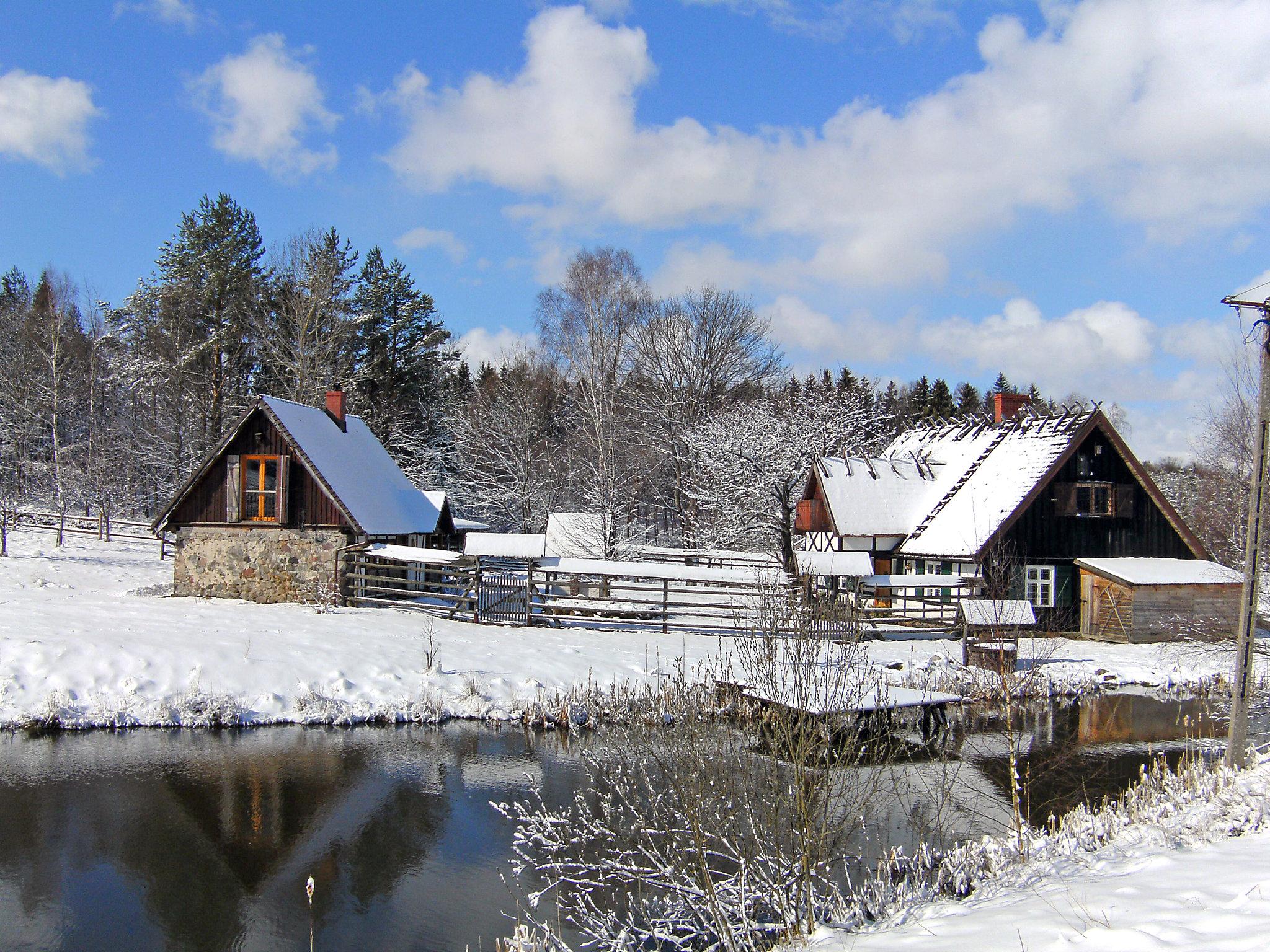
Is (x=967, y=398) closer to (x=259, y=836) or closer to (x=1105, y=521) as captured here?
(x=1105, y=521)

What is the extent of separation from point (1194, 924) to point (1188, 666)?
759 inches

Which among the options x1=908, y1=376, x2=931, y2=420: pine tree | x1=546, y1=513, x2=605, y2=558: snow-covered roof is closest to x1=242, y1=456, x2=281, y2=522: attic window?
x1=546, y1=513, x2=605, y2=558: snow-covered roof

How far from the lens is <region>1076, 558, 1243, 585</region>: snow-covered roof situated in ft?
85.5

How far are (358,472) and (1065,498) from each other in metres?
21.5

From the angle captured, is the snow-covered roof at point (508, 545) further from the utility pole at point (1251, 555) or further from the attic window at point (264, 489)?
the utility pole at point (1251, 555)

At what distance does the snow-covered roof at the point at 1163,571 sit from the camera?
26.0 meters

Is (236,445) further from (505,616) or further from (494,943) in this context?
(494,943)

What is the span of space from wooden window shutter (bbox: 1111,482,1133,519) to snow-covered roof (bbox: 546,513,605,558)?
1774cm

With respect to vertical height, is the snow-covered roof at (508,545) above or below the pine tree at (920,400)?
below

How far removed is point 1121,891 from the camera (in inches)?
259

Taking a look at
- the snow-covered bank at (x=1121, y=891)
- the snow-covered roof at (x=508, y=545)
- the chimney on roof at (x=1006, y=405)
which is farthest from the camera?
the chimney on roof at (x=1006, y=405)

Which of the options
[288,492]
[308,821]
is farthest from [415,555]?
[308,821]

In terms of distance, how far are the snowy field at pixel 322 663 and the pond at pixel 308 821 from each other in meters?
0.72

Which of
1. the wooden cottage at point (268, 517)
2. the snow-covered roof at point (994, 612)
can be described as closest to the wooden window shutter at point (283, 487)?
the wooden cottage at point (268, 517)
